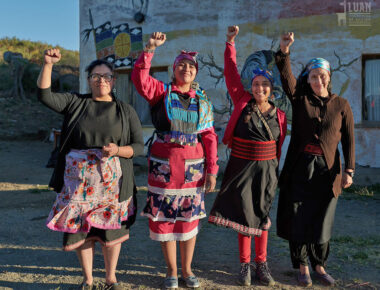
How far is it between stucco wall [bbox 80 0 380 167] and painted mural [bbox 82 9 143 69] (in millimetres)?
161

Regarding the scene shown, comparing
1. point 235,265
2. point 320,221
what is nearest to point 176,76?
point 320,221

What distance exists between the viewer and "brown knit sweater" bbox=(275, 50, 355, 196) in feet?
8.62

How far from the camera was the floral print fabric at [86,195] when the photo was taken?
2.35 metres

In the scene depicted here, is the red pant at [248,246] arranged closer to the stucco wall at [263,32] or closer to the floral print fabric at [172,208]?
the floral print fabric at [172,208]

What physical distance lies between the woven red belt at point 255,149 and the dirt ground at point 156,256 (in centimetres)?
98

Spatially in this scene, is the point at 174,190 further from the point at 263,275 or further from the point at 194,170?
the point at 263,275

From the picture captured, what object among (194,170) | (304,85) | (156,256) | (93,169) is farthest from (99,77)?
(156,256)

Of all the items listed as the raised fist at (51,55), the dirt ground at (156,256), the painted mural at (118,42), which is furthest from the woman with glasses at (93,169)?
the painted mural at (118,42)

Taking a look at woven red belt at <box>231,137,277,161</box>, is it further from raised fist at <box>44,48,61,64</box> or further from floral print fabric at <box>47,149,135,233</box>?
raised fist at <box>44,48,61,64</box>

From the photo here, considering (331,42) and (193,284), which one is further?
(331,42)

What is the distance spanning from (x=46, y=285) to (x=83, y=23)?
24.4 feet

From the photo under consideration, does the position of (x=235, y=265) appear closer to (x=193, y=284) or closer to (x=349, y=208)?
(x=193, y=284)

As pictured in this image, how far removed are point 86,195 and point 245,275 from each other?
4.39 ft

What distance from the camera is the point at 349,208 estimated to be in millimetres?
5246
